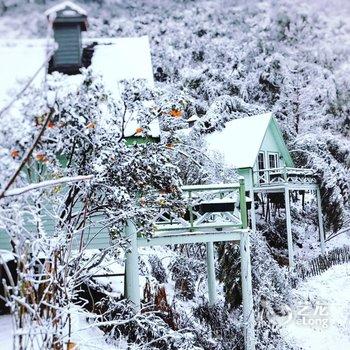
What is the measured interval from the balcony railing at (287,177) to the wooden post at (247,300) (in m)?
9.80

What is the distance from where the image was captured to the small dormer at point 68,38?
486 inches

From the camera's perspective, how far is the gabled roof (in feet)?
67.3

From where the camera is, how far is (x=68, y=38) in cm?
1252

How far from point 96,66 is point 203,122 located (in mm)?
12500

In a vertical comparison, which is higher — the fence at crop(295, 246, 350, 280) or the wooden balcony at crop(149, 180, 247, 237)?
the wooden balcony at crop(149, 180, 247, 237)

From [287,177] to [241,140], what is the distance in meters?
3.47

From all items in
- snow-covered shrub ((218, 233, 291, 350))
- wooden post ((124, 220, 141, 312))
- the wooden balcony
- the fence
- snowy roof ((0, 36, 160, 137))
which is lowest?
the fence

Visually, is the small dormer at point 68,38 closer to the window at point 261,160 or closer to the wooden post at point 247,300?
the wooden post at point 247,300

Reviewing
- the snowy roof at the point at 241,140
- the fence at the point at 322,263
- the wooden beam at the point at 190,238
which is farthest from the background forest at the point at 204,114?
the fence at the point at 322,263

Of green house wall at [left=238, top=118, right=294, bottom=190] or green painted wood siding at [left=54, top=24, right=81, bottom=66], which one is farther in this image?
green house wall at [left=238, top=118, right=294, bottom=190]

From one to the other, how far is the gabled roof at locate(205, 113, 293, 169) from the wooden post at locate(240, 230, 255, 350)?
10.9m

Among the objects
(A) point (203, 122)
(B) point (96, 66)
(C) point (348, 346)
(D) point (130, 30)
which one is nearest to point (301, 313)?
(C) point (348, 346)

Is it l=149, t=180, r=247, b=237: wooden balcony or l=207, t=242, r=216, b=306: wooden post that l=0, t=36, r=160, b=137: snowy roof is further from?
l=207, t=242, r=216, b=306: wooden post

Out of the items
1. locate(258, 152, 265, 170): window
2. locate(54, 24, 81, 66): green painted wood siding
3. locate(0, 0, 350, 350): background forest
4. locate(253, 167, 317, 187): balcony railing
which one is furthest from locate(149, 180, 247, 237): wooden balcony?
locate(258, 152, 265, 170): window
